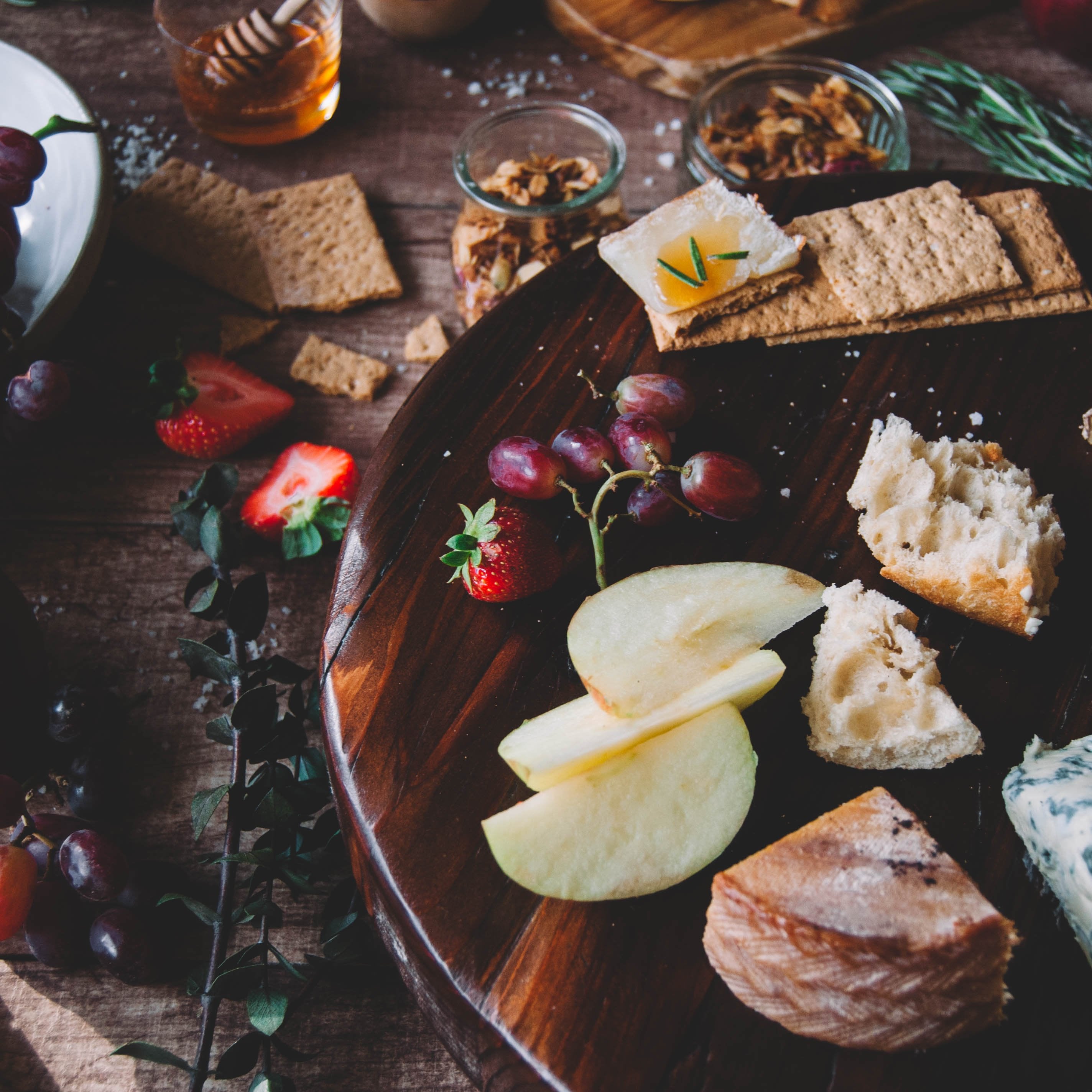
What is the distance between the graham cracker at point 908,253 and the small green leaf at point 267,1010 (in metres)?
1.23

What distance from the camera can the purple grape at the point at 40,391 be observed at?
1.38 m

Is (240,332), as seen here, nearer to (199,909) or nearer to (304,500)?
(304,500)

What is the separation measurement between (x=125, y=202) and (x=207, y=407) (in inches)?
22.8

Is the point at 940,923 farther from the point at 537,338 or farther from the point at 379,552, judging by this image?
the point at 537,338

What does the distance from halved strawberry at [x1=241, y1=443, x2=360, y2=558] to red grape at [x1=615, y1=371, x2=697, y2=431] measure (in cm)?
48

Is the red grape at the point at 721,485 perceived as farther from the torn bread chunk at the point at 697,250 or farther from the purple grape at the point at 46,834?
the purple grape at the point at 46,834

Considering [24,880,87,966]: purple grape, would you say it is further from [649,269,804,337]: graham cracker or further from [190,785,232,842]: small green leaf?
[649,269,804,337]: graham cracker

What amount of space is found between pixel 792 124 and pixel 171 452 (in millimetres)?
1326

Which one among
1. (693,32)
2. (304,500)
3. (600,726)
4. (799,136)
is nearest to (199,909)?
(600,726)

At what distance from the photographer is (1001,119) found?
6.44ft

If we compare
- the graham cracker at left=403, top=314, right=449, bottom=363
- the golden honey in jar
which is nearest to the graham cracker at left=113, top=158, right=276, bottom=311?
the golden honey in jar

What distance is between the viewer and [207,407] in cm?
155

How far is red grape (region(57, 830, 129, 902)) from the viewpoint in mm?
1125

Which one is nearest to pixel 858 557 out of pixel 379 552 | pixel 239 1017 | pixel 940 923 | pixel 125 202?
pixel 940 923
